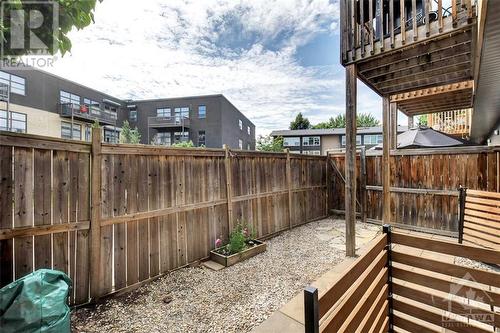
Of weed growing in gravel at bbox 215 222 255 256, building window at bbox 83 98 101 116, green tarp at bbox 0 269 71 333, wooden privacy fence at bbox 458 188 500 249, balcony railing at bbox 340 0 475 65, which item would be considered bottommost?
weed growing in gravel at bbox 215 222 255 256

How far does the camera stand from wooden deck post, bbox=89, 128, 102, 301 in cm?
265

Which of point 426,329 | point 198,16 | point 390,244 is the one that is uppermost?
point 198,16

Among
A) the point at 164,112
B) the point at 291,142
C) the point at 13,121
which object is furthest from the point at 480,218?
the point at 291,142

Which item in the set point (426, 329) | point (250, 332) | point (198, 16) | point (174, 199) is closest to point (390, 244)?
point (426, 329)

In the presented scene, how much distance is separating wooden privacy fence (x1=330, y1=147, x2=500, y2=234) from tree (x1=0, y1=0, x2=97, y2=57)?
6.31m

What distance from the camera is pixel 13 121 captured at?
44.7 ft

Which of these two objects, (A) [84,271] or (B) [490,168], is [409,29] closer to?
(B) [490,168]

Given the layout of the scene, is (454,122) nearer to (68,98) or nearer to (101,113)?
(101,113)

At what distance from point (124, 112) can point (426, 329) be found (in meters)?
24.8

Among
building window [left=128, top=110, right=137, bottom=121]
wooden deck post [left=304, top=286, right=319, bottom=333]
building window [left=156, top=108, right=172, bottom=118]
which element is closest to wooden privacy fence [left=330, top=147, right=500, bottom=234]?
wooden deck post [left=304, top=286, right=319, bottom=333]

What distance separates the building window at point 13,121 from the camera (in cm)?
1298

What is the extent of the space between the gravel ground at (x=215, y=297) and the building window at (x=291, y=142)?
2309 cm

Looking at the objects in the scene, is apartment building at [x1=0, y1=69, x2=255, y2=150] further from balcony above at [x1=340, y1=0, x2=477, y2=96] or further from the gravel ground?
balcony above at [x1=340, y1=0, x2=477, y2=96]

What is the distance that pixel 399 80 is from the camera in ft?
14.7
